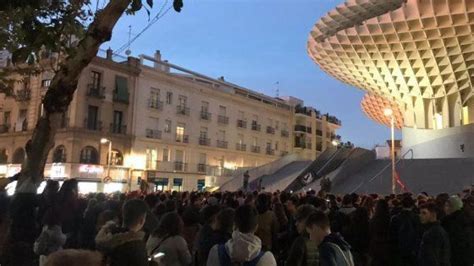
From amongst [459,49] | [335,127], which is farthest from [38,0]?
[335,127]

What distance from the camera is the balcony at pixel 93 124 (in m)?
40.3

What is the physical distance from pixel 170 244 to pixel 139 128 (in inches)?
1585

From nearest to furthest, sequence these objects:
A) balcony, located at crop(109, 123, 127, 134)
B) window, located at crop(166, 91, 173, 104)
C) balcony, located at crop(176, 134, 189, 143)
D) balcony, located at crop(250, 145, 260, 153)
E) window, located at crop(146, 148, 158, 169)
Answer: balcony, located at crop(109, 123, 127, 134) < window, located at crop(146, 148, 158, 169) < window, located at crop(166, 91, 173, 104) < balcony, located at crop(176, 134, 189, 143) < balcony, located at crop(250, 145, 260, 153)

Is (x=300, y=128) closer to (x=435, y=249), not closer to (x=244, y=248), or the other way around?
(x=435, y=249)

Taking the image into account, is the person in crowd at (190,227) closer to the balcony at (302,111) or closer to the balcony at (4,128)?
the balcony at (4,128)

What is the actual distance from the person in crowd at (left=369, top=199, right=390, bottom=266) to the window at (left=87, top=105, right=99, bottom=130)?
3689cm

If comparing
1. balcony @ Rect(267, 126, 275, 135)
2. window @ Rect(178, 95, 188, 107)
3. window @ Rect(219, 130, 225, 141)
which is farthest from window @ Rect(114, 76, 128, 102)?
balcony @ Rect(267, 126, 275, 135)

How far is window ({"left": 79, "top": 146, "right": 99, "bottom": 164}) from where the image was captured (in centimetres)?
3981

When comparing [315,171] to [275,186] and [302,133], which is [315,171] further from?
[302,133]

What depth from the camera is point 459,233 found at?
6484mm

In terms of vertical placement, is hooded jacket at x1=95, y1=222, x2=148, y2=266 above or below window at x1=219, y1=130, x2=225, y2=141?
below

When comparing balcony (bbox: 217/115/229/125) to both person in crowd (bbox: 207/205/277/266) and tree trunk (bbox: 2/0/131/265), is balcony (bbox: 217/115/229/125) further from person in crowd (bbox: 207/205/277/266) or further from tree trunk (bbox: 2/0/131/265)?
person in crowd (bbox: 207/205/277/266)

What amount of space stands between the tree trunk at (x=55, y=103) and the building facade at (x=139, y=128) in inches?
1189

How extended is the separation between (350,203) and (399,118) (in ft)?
153
